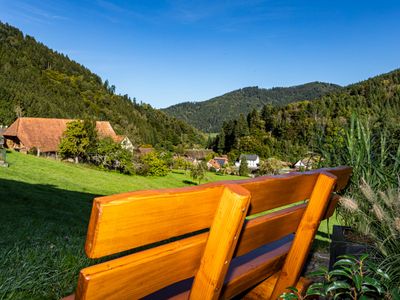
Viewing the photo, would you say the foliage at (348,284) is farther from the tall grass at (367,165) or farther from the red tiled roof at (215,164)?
the red tiled roof at (215,164)

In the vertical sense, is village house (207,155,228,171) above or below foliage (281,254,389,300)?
below

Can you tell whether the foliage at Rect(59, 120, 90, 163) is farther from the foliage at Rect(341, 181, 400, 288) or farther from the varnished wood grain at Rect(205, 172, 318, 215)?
the varnished wood grain at Rect(205, 172, 318, 215)

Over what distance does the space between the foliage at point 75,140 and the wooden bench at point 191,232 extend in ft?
111

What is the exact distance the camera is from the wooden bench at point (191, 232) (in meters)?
0.83

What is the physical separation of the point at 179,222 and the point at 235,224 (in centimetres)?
23

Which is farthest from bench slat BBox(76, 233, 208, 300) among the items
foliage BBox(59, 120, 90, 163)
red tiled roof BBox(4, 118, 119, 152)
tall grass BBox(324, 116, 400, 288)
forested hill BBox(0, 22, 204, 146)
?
forested hill BBox(0, 22, 204, 146)

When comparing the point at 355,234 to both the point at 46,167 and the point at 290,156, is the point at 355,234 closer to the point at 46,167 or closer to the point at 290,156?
the point at 290,156

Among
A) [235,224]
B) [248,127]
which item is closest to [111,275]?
[235,224]

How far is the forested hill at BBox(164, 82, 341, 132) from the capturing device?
167 m

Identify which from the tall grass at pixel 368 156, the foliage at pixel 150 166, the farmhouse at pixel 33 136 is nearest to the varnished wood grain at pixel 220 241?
the tall grass at pixel 368 156

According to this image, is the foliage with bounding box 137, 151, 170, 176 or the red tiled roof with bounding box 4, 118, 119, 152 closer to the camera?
the foliage with bounding box 137, 151, 170, 176

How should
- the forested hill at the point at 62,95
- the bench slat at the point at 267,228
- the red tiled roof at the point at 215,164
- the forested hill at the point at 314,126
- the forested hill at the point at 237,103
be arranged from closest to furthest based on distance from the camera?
the bench slat at the point at 267,228 → the forested hill at the point at 314,126 → the forested hill at the point at 62,95 → the red tiled roof at the point at 215,164 → the forested hill at the point at 237,103

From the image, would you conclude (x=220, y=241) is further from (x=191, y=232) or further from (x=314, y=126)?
(x=314, y=126)

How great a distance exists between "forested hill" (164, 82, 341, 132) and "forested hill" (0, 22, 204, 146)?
64.0 meters
